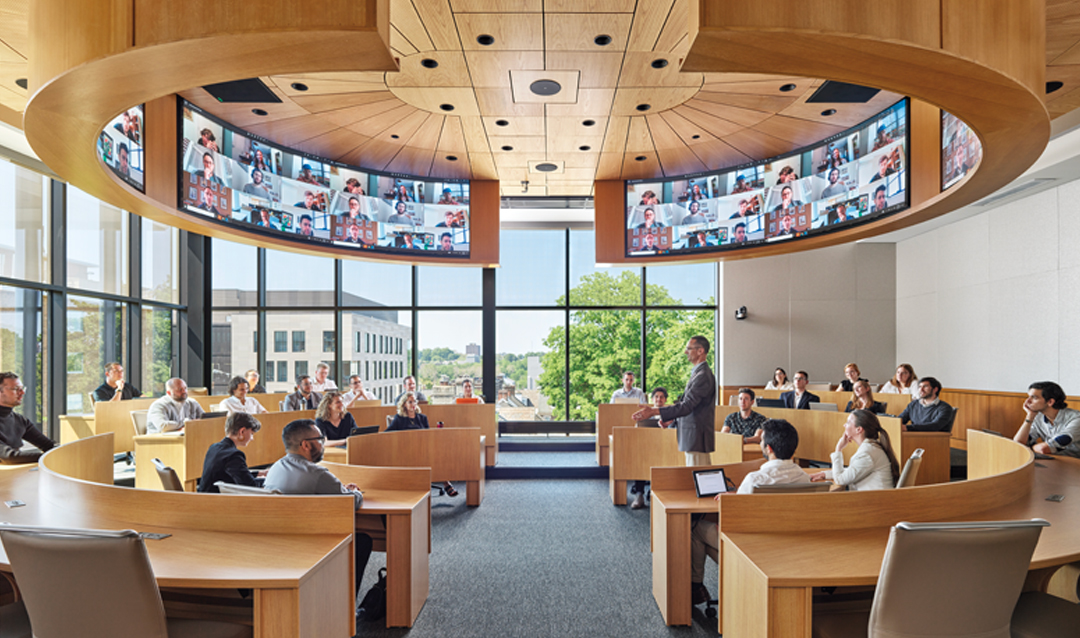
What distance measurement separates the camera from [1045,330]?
729 centimetres

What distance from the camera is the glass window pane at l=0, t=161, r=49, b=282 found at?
7016mm

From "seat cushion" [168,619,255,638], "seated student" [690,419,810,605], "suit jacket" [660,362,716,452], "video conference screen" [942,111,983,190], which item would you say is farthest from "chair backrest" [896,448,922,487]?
"seat cushion" [168,619,255,638]

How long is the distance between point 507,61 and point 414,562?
3893mm

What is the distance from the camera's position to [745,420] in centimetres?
652

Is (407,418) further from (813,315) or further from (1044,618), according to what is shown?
(813,315)

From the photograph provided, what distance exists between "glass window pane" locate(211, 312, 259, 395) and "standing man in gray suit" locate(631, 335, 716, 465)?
8.44 m

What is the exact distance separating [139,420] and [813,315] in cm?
1059

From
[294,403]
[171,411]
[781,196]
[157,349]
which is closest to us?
[171,411]

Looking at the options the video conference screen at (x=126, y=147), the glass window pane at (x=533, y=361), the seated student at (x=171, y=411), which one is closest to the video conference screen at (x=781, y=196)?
the glass window pane at (x=533, y=361)

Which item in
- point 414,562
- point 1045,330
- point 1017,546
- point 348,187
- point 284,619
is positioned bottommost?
point 414,562

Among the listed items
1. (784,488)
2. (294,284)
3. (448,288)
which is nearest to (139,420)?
(294,284)

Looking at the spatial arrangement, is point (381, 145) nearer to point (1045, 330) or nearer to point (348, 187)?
point (348, 187)

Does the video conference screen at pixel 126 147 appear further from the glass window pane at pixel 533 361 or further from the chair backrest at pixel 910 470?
the glass window pane at pixel 533 361

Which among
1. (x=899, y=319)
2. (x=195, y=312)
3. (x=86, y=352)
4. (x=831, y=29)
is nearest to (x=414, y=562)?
(x=831, y=29)
